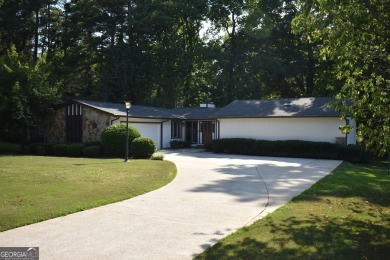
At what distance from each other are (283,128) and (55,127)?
651 inches

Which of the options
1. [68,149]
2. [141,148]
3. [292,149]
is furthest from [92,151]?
[292,149]

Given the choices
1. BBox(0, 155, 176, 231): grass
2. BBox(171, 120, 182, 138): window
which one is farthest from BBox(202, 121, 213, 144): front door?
BBox(0, 155, 176, 231): grass

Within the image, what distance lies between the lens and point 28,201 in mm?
7996

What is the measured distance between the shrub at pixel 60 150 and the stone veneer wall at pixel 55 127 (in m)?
3.12

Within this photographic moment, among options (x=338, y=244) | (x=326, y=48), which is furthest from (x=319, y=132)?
(x=338, y=244)

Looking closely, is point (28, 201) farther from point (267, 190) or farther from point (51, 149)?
point (51, 149)

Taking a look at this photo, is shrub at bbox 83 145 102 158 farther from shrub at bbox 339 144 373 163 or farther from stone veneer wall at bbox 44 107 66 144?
shrub at bbox 339 144 373 163

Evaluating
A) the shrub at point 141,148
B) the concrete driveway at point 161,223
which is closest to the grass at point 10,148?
the shrub at point 141,148

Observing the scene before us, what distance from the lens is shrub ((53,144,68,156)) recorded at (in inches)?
882

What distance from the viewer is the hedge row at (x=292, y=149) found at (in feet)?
66.8

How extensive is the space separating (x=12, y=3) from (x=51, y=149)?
20.7 metres

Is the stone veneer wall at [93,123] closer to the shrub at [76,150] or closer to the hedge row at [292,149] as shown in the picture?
the shrub at [76,150]

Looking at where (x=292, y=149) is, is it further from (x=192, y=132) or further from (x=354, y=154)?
(x=192, y=132)

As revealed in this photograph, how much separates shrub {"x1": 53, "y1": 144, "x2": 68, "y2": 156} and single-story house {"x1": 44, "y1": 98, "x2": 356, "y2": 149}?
2315mm
